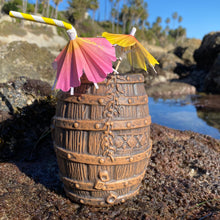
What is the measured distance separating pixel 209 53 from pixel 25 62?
589 inches

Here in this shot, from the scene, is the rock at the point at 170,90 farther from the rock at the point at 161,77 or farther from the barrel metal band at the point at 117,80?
the barrel metal band at the point at 117,80

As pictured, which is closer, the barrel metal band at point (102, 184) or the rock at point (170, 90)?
the barrel metal band at point (102, 184)

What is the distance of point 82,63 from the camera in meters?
2.23

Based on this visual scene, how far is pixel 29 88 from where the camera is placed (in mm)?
4914

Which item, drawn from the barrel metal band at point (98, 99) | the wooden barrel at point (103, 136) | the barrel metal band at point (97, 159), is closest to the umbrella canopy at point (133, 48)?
the wooden barrel at point (103, 136)

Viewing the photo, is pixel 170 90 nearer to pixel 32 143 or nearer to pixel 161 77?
pixel 161 77

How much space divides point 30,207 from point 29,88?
2.91 m

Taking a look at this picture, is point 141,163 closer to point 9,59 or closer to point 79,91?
point 79,91

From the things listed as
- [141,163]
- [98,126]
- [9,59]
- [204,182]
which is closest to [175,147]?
[204,182]

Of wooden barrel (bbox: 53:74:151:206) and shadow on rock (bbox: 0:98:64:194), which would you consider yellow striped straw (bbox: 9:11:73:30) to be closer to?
wooden barrel (bbox: 53:74:151:206)

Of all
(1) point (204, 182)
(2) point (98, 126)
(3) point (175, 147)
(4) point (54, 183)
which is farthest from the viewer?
(3) point (175, 147)

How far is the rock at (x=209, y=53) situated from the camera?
17.4 m

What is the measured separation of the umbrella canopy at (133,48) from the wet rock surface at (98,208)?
169cm

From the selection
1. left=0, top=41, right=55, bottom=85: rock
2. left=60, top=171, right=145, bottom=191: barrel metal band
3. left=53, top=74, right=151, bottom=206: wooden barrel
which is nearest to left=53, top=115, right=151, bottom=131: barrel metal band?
left=53, top=74, right=151, bottom=206: wooden barrel
